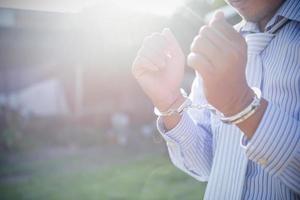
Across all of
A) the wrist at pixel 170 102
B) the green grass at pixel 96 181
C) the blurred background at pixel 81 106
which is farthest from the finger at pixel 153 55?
the green grass at pixel 96 181

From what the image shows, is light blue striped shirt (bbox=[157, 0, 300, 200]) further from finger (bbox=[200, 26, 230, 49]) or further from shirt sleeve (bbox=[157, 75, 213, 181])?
finger (bbox=[200, 26, 230, 49])

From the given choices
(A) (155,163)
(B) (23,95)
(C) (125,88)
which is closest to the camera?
(A) (155,163)

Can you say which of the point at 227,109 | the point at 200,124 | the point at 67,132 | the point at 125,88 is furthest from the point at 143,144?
the point at 227,109

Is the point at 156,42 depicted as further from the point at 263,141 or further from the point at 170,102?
the point at 263,141

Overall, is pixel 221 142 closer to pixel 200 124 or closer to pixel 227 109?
pixel 200 124

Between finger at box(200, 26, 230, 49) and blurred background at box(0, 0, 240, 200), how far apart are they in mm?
2057

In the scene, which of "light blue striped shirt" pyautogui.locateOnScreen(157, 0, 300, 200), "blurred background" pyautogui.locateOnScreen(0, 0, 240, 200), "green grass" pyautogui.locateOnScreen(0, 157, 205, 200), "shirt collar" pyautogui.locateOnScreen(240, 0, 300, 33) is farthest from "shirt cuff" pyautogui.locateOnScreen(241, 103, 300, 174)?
"green grass" pyautogui.locateOnScreen(0, 157, 205, 200)

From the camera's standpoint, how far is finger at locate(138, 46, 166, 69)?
1.40 m

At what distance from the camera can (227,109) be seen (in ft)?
3.67

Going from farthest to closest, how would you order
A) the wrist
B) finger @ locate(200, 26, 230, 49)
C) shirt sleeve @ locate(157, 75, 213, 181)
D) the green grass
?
1. the green grass
2. shirt sleeve @ locate(157, 75, 213, 181)
3. the wrist
4. finger @ locate(200, 26, 230, 49)

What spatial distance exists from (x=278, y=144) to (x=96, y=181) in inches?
239

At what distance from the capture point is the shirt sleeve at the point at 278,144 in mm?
1128

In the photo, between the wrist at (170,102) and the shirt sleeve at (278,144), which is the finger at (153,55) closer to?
the wrist at (170,102)

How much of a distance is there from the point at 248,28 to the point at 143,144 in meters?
9.55
